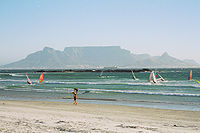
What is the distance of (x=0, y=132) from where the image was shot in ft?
25.5

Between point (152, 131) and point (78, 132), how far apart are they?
2.42 m

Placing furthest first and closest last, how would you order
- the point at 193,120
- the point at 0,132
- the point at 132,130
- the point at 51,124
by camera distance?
1. the point at 193,120
2. the point at 51,124
3. the point at 132,130
4. the point at 0,132

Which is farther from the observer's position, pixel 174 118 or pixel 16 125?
pixel 174 118

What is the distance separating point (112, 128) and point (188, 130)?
2630 millimetres

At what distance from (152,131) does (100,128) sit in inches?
68.4

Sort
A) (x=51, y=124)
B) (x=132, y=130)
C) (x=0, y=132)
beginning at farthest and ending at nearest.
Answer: (x=51, y=124)
(x=132, y=130)
(x=0, y=132)

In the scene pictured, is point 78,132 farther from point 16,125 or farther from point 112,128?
point 16,125

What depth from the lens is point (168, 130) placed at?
28.1 ft

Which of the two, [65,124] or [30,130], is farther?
[65,124]

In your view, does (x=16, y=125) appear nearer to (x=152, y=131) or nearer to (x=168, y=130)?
(x=152, y=131)

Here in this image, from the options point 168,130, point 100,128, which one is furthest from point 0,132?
point 168,130

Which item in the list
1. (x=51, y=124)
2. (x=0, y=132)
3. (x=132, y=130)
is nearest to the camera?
(x=0, y=132)

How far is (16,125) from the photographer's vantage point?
29.0ft

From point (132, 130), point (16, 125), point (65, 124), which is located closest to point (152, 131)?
point (132, 130)
